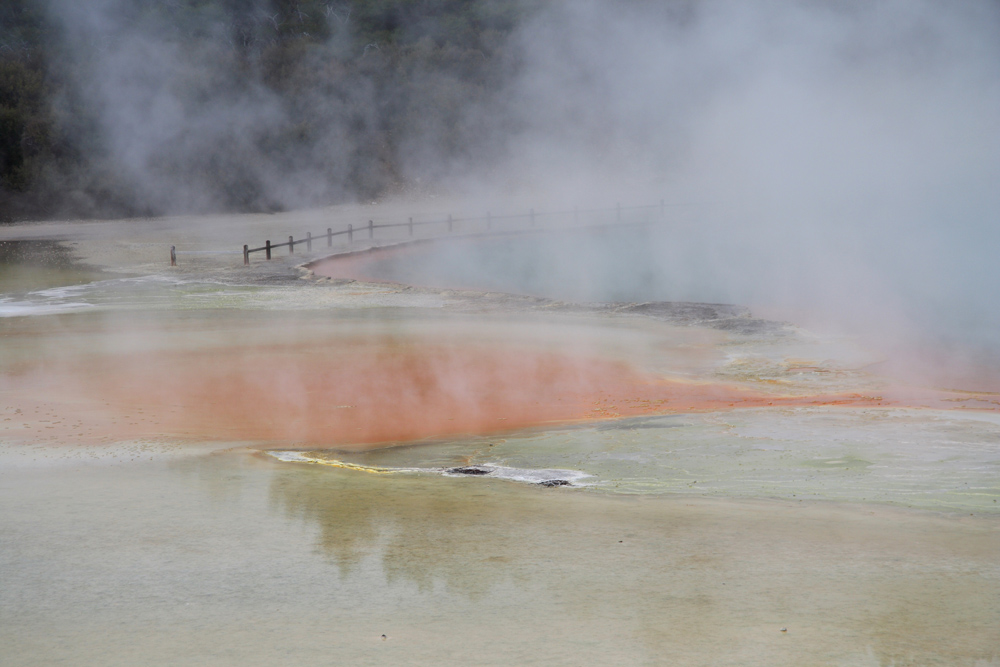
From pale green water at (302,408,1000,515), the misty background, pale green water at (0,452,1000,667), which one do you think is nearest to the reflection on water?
pale green water at (0,452,1000,667)

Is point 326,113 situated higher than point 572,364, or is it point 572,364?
point 326,113

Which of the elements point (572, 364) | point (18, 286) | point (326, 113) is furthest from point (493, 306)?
point (326, 113)

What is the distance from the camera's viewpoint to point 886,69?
15.6 meters

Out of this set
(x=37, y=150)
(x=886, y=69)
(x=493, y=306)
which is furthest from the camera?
(x=37, y=150)

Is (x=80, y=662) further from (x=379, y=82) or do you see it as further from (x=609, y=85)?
(x=379, y=82)

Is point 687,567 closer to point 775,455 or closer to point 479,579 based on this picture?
point 479,579

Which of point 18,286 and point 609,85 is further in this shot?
point 609,85

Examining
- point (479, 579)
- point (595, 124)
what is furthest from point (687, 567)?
point (595, 124)

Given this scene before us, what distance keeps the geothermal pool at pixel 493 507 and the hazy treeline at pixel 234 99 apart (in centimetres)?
1840

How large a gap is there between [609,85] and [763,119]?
4.30 meters

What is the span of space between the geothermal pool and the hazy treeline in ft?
60.4

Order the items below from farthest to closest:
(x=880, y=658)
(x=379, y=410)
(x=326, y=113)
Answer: (x=326, y=113)
(x=379, y=410)
(x=880, y=658)

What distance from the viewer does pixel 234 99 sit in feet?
92.8

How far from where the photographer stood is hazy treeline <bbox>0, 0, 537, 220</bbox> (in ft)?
83.8
